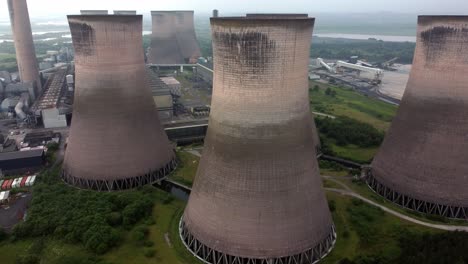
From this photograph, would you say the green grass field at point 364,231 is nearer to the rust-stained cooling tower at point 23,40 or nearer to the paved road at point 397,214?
the paved road at point 397,214

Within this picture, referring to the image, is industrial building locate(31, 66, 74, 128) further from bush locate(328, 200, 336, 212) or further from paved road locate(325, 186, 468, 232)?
bush locate(328, 200, 336, 212)

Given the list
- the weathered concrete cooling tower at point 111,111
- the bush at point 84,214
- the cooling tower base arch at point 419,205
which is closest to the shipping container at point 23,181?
the bush at point 84,214

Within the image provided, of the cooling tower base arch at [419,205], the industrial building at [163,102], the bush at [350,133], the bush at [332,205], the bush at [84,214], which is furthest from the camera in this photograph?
the industrial building at [163,102]

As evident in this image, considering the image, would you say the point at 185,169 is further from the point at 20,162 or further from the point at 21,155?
the point at 21,155

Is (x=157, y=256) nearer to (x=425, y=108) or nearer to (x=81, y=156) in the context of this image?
(x=81, y=156)

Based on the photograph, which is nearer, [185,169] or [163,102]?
[185,169]

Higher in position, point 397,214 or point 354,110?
point 397,214

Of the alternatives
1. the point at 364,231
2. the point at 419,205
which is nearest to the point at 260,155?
the point at 364,231
